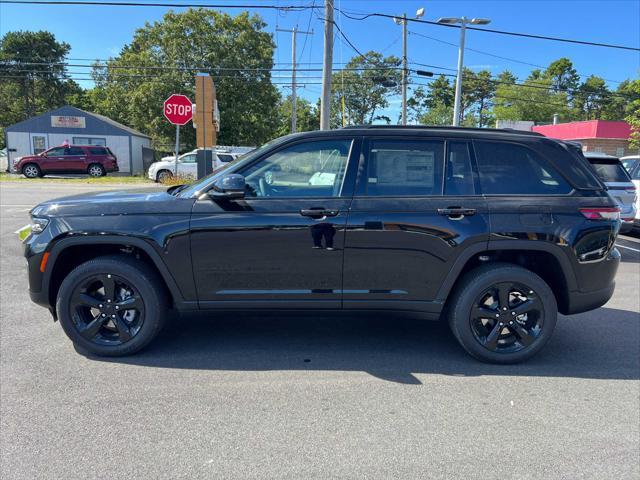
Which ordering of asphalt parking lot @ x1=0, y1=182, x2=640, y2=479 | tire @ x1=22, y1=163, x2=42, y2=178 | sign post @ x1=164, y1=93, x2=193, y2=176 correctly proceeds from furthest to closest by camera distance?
tire @ x1=22, y1=163, x2=42, y2=178 → sign post @ x1=164, y1=93, x2=193, y2=176 → asphalt parking lot @ x1=0, y1=182, x2=640, y2=479

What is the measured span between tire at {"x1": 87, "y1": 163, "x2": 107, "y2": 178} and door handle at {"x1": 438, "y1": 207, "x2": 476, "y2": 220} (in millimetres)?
26575

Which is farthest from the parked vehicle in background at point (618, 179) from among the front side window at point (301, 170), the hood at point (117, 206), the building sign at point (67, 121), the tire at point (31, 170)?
the building sign at point (67, 121)

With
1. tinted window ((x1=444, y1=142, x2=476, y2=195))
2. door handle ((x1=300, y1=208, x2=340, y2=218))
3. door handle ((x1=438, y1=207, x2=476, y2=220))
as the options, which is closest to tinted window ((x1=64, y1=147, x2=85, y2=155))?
door handle ((x1=300, y1=208, x2=340, y2=218))

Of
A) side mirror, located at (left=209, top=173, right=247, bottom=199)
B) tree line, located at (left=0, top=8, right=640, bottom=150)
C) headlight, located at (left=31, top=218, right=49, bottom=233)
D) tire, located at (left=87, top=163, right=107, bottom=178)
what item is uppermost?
tree line, located at (left=0, top=8, right=640, bottom=150)

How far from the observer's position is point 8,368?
345cm

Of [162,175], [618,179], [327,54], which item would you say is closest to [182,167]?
[162,175]

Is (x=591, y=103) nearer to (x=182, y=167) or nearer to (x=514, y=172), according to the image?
(x=182, y=167)

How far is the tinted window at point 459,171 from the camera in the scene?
11.8 ft

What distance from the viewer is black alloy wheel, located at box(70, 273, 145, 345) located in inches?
141

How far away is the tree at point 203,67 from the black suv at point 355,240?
Answer: 30020 millimetres

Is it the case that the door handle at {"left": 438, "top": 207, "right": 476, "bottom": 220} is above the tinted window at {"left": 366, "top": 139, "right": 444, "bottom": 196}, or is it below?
below

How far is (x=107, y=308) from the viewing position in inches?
142

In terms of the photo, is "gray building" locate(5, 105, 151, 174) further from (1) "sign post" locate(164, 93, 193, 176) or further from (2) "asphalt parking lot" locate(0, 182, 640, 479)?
(2) "asphalt parking lot" locate(0, 182, 640, 479)

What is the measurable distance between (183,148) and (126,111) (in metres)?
7.28
